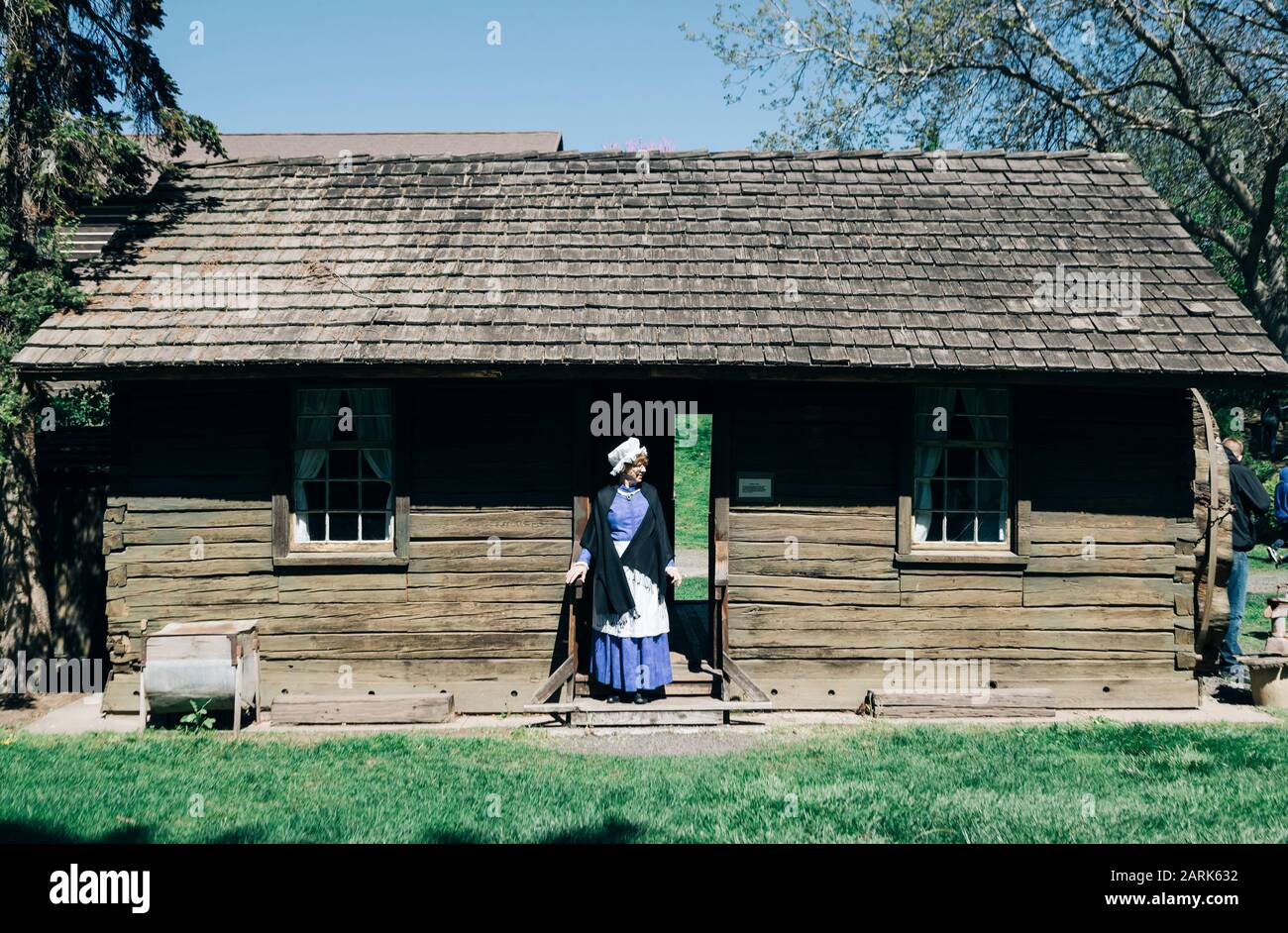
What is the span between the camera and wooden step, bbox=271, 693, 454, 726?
8.47 m

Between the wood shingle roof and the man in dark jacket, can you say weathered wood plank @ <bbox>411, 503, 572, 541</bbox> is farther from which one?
the man in dark jacket

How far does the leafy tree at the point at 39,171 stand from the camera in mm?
8836

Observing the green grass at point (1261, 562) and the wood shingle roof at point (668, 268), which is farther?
the green grass at point (1261, 562)

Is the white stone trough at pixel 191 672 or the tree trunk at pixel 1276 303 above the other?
the tree trunk at pixel 1276 303

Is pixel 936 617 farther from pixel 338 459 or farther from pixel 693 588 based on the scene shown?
pixel 693 588

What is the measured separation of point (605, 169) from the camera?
10945 mm

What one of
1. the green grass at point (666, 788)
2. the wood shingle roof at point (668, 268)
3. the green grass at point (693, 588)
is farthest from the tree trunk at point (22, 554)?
the green grass at point (693, 588)

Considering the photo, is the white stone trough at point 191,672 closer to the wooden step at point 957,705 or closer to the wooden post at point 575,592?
the wooden post at point 575,592

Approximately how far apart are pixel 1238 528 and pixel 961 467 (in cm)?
332

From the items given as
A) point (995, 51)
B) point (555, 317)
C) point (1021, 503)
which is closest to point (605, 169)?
point (555, 317)

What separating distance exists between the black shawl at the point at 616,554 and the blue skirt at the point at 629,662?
0.30 meters
